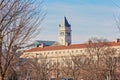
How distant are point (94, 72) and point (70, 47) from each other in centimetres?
9037

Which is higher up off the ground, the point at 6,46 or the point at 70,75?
the point at 6,46

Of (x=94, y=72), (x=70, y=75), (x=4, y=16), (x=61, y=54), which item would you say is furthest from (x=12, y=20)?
(x=61, y=54)

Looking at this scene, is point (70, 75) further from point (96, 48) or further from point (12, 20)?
point (12, 20)

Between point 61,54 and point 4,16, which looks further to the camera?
point 61,54

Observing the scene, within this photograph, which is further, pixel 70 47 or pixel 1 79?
pixel 70 47

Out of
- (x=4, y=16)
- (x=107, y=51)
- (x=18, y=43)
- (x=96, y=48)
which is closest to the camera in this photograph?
(x=4, y=16)

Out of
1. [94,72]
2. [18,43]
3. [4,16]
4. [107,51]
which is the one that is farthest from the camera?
[107,51]

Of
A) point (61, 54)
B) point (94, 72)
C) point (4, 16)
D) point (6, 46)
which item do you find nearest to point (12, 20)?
point (4, 16)

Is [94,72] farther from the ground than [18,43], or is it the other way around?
[18,43]

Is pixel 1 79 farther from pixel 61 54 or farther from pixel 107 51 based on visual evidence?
pixel 61 54

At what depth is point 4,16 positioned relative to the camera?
13047mm

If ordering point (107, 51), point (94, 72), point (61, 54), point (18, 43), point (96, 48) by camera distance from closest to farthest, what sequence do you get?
1. point (18, 43)
2. point (94, 72)
3. point (107, 51)
4. point (96, 48)
5. point (61, 54)

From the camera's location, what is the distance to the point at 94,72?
5766 cm

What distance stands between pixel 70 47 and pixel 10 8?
135 metres
